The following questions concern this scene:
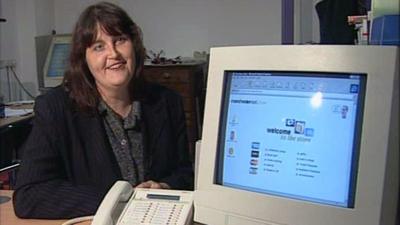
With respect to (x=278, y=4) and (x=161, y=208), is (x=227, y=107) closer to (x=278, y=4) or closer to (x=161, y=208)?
(x=161, y=208)

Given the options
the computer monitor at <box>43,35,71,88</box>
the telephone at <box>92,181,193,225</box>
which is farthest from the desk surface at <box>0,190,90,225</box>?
the computer monitor at <box>43,35,71,88</box>

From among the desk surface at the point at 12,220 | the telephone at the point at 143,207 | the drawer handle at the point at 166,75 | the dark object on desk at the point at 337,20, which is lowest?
the desk surface at the point at 12,220

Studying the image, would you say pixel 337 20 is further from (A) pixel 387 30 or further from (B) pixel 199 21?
(B) pixel 199 21

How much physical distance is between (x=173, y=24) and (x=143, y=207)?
381 cm

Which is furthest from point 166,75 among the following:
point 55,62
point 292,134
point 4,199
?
point 292,134

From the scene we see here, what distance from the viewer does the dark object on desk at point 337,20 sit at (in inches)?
98.0

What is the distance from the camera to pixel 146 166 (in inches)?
60.0

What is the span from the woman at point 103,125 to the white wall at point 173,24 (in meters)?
3.02

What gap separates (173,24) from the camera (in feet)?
15.3

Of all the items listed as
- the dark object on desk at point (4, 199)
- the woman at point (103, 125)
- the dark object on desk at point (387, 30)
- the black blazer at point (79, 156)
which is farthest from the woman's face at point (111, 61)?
the dark object on desk at point (387, 30)

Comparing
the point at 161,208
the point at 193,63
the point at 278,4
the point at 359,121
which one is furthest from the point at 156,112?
the point at 278,4

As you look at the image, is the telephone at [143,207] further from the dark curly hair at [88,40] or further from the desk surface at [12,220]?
the dark curly hair at [88,40]

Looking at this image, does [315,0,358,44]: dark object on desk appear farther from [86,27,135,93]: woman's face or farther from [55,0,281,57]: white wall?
[55,0,281,57]: white wall

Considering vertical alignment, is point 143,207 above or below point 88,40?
below
